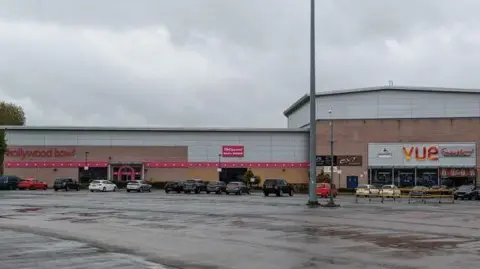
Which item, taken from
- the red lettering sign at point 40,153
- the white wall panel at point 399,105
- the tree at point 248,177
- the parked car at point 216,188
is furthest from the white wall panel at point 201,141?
the parked car at point 216,188

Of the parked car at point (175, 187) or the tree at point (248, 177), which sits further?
the tree at point (248, 177)

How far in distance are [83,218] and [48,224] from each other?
120 inches

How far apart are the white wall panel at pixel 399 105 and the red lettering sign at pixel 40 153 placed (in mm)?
36962

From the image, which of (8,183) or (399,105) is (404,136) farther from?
(8,183)

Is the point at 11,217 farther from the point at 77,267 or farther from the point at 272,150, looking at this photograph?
the point at 272,150

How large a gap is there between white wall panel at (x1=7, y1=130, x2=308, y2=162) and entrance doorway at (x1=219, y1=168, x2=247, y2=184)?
5.03ft

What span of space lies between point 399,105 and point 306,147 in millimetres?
15108

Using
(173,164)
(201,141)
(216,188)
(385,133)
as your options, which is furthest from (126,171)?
(385,133)

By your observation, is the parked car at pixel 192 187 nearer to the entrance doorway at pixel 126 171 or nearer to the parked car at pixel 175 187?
the parked car at pixel 175 187

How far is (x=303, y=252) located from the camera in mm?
13312

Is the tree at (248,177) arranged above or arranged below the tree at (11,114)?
below

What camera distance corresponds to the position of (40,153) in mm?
87750

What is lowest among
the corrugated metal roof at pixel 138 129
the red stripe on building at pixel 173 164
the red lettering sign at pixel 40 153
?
the red stripe on building at pixel 173 164

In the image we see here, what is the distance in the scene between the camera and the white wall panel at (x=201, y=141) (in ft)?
291
